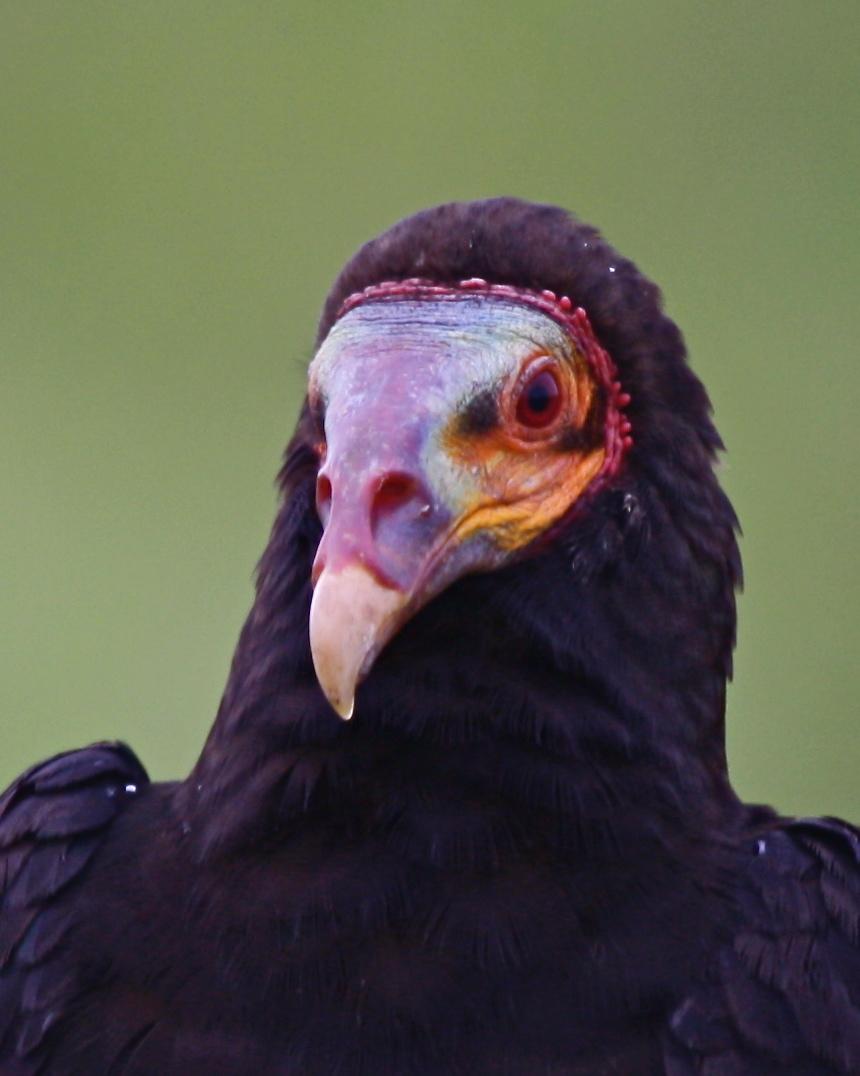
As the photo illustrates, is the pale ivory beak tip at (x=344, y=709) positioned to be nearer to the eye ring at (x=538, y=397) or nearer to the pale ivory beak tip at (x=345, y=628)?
the pale ivory beak tip at (x=345, y=628)

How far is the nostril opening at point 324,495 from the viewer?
269cm

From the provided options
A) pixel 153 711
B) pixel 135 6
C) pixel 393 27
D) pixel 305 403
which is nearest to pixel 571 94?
pixel 393 27

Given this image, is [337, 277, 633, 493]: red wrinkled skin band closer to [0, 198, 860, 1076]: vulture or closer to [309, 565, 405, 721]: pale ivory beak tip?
[0, 198, 860, 1076]: vulture

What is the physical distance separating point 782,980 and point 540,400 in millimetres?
770

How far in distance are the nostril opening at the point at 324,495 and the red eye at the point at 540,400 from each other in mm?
268

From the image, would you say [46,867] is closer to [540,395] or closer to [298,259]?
[540,395]

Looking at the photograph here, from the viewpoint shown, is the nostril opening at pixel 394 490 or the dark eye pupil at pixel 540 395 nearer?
the nostril opening at pixel 394 490

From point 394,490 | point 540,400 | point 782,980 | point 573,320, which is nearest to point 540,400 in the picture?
point 540,400

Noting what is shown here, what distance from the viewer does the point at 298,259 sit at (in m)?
8.12

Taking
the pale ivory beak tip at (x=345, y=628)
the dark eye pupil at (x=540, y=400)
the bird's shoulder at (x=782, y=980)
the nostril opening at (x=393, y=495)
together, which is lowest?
the bird's shoulder at (x=782, y=980)

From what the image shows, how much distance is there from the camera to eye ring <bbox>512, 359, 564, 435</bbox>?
2.82m

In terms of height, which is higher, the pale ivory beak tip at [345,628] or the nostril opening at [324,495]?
the nostril opening at [324,495]

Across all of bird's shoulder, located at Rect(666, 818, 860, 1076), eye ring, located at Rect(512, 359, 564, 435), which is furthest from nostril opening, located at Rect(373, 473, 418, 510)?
bird's shoulder, located at Rect(666, 818, 860, 1076)

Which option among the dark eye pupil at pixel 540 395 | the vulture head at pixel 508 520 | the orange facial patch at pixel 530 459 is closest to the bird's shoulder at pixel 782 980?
the vulture head at pixel 508 520
